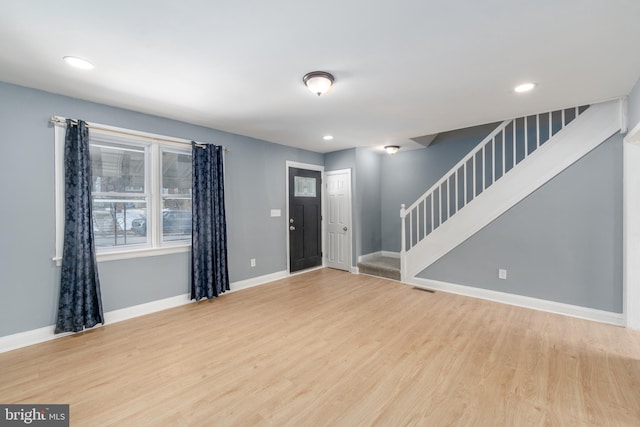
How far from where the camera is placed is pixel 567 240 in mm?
3412

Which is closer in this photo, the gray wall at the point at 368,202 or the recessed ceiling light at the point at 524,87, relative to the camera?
the recessed ceiling light at the point at 524,87

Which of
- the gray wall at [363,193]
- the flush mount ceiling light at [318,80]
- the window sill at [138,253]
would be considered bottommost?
the window sill at [138,253]

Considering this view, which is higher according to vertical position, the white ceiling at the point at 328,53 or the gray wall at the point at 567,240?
the white ceiling at the point at 328,53

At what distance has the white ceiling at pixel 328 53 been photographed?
5.45 feet

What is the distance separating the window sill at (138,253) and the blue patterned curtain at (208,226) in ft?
0.57

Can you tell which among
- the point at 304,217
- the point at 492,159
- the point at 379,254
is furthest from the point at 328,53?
the point at 379,254

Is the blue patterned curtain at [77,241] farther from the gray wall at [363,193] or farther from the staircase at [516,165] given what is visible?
Answer: the staircase at [516,165]

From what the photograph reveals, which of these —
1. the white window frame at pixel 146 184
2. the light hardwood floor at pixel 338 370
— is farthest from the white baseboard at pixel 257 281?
the white window frame at pixel 146 184

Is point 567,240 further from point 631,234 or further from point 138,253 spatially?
point 138,253

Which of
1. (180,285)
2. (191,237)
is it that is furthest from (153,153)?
(180,285)

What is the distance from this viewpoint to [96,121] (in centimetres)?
311

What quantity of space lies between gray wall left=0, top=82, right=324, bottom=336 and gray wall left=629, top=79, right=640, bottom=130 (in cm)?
479

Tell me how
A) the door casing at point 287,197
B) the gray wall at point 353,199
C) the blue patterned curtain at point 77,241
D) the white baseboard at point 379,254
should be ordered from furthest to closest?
the white baseboard at point 379,254
the gray wall at point 353,199
the door casing at point 287,197
the blue patterned curtain at point 77,241

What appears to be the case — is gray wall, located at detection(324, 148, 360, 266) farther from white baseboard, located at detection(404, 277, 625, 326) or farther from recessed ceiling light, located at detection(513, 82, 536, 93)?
recessed ceiling light, located at detection(513, 82, 536, 93)
